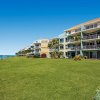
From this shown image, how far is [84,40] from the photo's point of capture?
227 feet

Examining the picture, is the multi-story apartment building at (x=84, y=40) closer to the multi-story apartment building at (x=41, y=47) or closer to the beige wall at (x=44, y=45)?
the multi-story apartment building at (x=41, y=47)


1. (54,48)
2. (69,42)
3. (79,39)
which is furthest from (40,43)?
(79,39)

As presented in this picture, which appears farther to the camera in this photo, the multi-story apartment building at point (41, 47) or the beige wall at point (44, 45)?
the beige wall at point (44, 45)

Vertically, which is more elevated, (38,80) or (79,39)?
(79,39)

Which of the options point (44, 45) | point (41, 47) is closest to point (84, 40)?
point (44, 45)

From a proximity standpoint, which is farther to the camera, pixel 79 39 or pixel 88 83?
pixel 79 39

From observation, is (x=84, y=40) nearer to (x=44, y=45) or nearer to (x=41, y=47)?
(x=44, y=45)

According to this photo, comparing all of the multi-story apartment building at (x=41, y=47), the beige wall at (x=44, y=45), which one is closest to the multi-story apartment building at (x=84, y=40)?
the multi-story apartment building at (x=41, y=47)

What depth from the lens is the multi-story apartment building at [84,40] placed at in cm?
6494

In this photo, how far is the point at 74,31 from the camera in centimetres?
7756

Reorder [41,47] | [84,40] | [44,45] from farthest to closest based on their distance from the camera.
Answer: [41,47]
[44,45]
[84,40]

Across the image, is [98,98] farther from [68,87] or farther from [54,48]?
[54,48]

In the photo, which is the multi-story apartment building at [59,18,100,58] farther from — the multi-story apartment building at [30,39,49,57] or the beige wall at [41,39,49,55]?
the beige wall at [41,39,49,55]

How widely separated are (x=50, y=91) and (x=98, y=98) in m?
6.66
